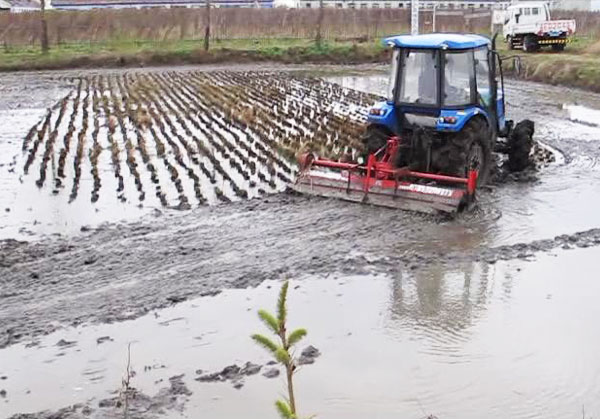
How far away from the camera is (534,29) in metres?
28.4

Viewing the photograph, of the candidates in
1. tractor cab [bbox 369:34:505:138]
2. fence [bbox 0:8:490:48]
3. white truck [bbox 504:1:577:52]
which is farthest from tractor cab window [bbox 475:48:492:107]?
fence [bbox 0:8:490:48]

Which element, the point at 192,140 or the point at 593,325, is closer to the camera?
the point at 593,325

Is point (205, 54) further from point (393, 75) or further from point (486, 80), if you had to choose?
point (486, 80)

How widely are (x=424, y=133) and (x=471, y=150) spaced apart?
24.2 inches

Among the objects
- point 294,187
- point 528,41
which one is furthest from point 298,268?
point 528,41

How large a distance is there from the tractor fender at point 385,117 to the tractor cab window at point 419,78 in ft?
0.61

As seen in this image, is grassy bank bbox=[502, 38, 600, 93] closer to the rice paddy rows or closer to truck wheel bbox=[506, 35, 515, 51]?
truck wheel bbox=[506, 35, 515, 51]

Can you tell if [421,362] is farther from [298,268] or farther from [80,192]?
[80,192]

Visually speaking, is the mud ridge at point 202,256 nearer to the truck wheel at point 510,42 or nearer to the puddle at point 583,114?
the puddle at point 583,114

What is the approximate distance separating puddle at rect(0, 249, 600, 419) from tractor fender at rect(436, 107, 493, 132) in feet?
8.13

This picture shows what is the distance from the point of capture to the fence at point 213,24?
3522 cm

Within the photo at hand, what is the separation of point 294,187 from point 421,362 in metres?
4.41

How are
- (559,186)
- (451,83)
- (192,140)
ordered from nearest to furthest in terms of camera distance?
(451,83) < (559,186) < (192,140)

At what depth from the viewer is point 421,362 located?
17.9 ft
